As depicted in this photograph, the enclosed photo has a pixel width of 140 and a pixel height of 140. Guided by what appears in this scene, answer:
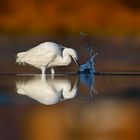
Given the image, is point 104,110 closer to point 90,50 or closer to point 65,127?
point 65,127

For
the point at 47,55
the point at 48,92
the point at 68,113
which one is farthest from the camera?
the point at 47,55

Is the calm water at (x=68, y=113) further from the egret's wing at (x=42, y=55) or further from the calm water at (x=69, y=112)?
the egret's wing at (x=42, y=55)

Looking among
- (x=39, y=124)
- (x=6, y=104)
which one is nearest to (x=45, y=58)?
(x=6, y=104)

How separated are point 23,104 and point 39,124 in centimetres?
181

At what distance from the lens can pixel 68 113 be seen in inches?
268

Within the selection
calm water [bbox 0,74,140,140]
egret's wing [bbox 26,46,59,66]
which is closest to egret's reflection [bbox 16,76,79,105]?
calm water [bbox 0,74,140,140]

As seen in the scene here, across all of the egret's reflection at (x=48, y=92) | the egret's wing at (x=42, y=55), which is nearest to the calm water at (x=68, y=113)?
the egret's reflection at (x=48, y=92)

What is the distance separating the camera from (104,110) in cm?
710

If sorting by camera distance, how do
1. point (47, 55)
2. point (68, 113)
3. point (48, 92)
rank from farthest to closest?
1. point (47, 55)
2. point (48, 92)
3. point (68, 113)

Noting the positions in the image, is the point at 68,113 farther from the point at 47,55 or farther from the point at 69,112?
the point at 47,55

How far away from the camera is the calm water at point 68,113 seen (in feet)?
18.1

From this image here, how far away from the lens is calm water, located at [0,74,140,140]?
5.50 metres

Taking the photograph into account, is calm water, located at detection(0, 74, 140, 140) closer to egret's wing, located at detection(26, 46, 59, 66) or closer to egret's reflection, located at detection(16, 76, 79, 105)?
egret's reflection, located at detection(16, 76, 79, 105)

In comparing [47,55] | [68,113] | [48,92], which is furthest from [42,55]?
[68,113]
